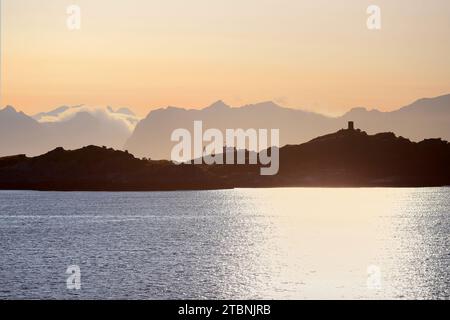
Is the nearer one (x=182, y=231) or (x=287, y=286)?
(x=287, y=286)

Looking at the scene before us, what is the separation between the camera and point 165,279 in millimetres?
89938

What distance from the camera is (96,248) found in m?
129

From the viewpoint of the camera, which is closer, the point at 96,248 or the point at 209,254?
the point at 209,254
